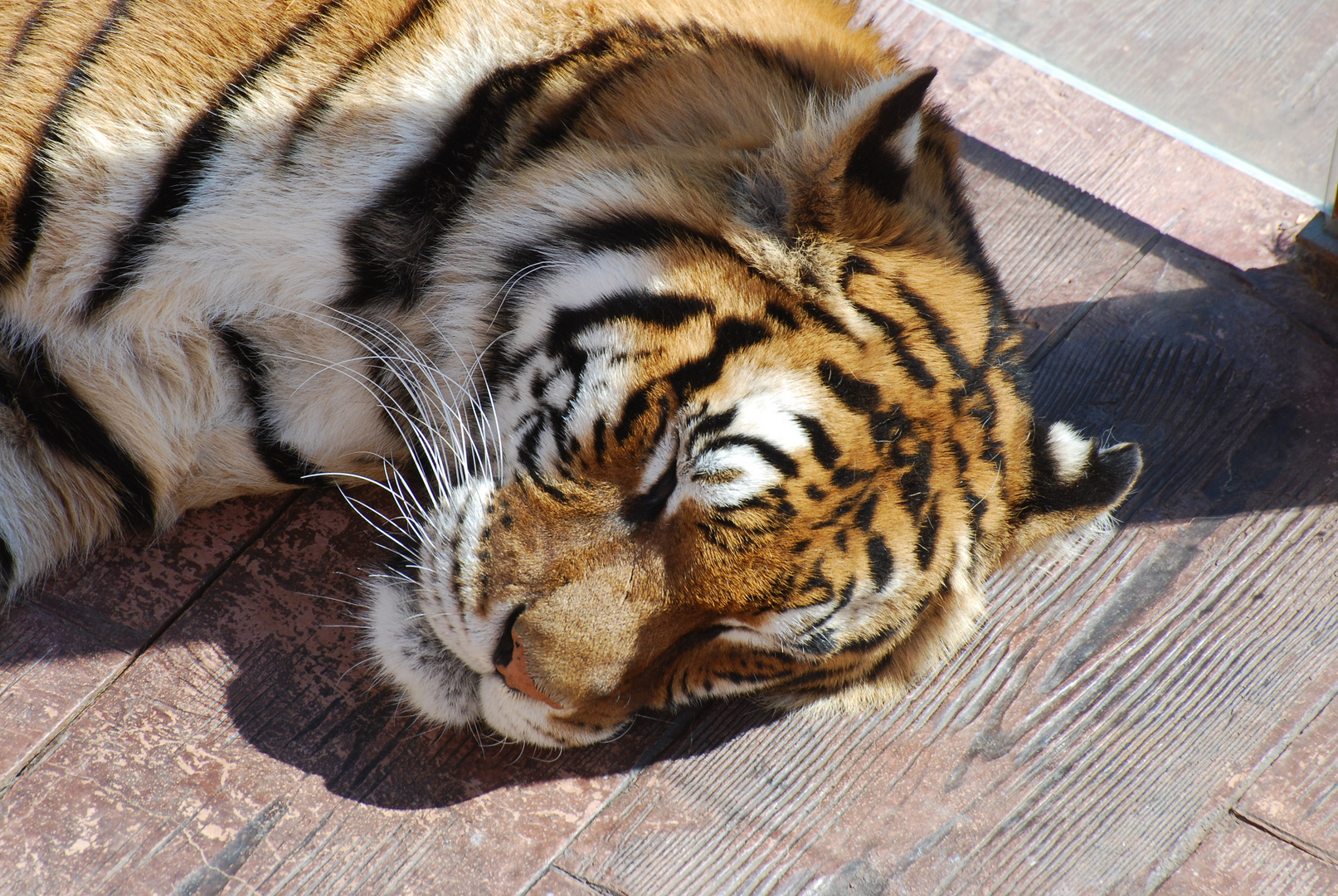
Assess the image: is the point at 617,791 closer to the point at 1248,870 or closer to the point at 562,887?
the point at 562,887

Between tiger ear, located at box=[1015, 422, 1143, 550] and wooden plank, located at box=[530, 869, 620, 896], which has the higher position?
tiger ear, located at box=[1015, 422, 1143, 550]

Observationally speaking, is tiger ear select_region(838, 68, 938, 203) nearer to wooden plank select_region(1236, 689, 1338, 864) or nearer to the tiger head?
the tiger head

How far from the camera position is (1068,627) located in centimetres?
213

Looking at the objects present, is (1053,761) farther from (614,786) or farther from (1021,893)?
(614,786)

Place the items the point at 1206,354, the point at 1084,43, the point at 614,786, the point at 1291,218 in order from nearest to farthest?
the point at 614,786
the point at 1206,354
the point at 1291,218
the point at 1084,43

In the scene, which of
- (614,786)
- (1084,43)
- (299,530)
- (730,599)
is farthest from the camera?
(1084,43)

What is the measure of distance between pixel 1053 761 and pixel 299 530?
4.79ft

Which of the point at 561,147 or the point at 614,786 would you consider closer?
the point at 561,147

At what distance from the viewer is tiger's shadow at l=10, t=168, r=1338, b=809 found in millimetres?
1891

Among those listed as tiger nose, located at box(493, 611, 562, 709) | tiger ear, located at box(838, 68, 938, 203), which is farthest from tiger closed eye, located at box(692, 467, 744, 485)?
tiger ear, located at box(838, 68, 938, 203)

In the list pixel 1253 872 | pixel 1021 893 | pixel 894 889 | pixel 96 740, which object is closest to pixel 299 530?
pixel 96 740

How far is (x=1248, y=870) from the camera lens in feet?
6.09

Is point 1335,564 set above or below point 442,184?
below

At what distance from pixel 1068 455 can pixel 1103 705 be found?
1.79 feet
